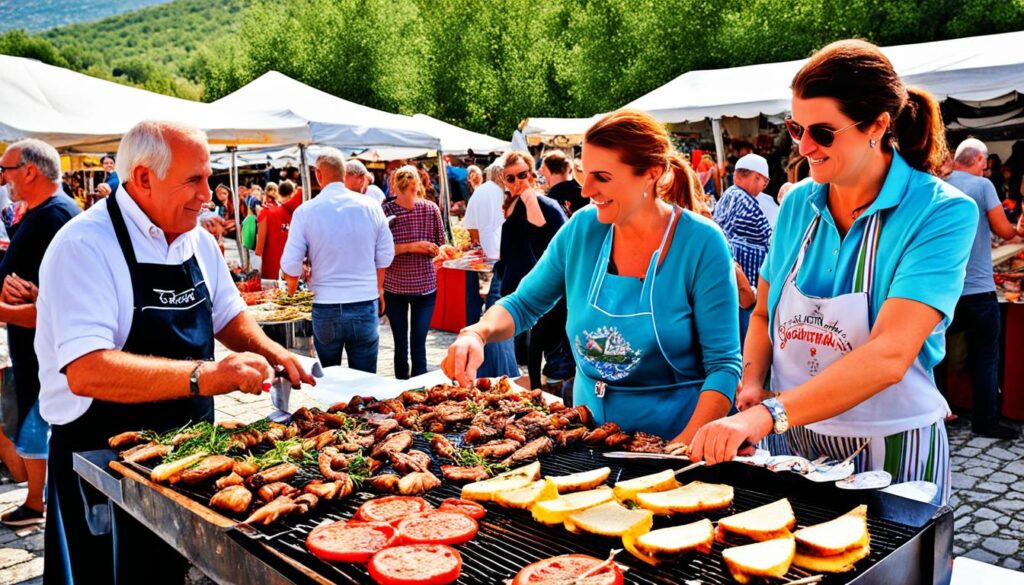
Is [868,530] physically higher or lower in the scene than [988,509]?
higher

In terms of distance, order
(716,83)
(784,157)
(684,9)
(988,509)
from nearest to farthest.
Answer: (988,509)
(716,83)
(784,157)
(684,9)

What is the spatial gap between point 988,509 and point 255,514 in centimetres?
491

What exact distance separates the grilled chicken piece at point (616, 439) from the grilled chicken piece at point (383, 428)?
83cm

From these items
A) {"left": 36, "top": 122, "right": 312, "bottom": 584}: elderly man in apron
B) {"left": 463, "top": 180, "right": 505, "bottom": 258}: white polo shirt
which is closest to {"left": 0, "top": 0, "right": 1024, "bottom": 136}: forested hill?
{"left": 463, "top": 180, "right": 505, "bottom": 258}: white polo shirt

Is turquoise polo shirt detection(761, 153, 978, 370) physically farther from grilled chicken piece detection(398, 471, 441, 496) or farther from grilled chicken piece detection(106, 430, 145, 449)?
grilled chicken piece detection(106, 430, 145, 449)

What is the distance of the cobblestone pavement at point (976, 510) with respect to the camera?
4.47 metres

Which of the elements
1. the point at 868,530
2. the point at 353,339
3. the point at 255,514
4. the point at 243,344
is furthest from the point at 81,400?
the point at 353,339

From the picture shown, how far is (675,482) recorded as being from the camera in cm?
228

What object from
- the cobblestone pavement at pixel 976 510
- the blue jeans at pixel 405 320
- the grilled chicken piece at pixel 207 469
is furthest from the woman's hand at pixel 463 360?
the blue jeans at pixel 405 320

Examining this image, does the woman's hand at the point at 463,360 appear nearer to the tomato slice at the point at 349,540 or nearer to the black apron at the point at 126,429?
the tomato slice at the point at 349,540

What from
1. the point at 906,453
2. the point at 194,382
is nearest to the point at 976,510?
the point at 906,453

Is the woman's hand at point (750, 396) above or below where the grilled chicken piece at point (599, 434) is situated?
above

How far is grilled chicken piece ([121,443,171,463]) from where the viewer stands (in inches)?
104

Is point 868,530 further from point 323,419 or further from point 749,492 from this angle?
point 323,419
